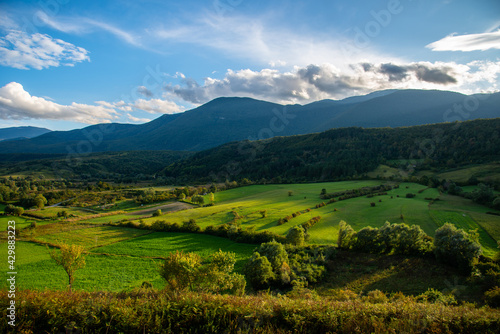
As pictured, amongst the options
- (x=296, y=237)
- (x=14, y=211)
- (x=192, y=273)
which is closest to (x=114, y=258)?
(x=192, y=273)

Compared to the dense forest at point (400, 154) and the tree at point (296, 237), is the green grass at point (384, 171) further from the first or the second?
the tree at point (296, 237)

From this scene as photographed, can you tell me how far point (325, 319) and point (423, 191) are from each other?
92.3m

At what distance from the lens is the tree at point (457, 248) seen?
2976 cm

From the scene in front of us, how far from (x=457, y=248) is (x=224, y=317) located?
115ft

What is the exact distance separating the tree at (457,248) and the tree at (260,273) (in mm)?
23827

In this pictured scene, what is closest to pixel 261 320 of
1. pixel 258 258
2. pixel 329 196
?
pixel 258 258

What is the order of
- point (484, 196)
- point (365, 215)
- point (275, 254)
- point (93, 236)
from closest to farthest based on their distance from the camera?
point (275, 254) → point (93, 236) → point (365, 215) → point (484, 196)

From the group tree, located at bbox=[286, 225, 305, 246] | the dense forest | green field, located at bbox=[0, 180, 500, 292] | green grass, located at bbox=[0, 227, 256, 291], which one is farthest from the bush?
the dense forest

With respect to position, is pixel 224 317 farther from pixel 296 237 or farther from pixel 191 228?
pixel 191 228

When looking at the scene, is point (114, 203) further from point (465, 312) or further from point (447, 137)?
point (447, 137)

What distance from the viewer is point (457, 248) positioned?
30.5 meters

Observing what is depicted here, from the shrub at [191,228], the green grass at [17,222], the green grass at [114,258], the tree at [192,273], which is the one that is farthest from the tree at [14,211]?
the tree at [192,273]

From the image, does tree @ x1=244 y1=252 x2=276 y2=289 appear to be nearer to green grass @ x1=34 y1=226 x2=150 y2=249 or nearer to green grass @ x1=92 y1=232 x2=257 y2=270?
green grass @ x1=92 y1=232 x2=257 y2=270

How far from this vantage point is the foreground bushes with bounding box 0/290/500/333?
9.31 meters
